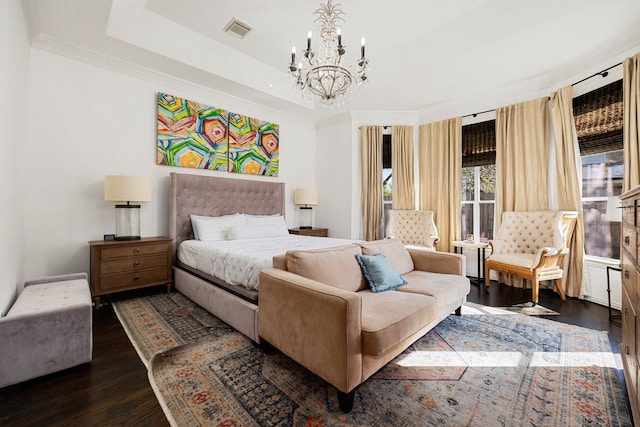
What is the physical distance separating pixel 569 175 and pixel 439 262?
2.32 meters

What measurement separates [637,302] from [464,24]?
3061 millimetres

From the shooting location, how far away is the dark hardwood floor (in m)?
1.41

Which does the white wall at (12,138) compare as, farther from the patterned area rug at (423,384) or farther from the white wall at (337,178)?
the white wall at (337,178)

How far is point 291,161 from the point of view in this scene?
5.41m

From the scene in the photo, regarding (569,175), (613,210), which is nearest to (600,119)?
(569,175)

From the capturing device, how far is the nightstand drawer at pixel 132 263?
116 inches

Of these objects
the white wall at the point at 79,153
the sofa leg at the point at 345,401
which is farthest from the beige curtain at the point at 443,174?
the white wall at the point at 79,153

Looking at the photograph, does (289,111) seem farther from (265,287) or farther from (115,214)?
(265,287)

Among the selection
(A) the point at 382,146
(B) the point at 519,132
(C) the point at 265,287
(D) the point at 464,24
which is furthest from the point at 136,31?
(B) the point at 519,132

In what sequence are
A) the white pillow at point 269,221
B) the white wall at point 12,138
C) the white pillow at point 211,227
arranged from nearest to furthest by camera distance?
the white wall at point 12,138, the white pillow at point 211,227, the white pillow at point 269,221

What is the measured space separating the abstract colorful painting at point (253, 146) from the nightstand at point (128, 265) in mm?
1739

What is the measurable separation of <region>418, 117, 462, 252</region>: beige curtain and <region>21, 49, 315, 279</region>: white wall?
4173 mm

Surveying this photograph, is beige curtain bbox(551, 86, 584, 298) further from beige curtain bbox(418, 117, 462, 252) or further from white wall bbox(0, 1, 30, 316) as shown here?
white wall bbox(0, 1, 30, 316)

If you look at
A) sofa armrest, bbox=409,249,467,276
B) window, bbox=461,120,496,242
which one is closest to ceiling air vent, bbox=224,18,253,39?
sofa armrest, bbox=409,249,467,276
